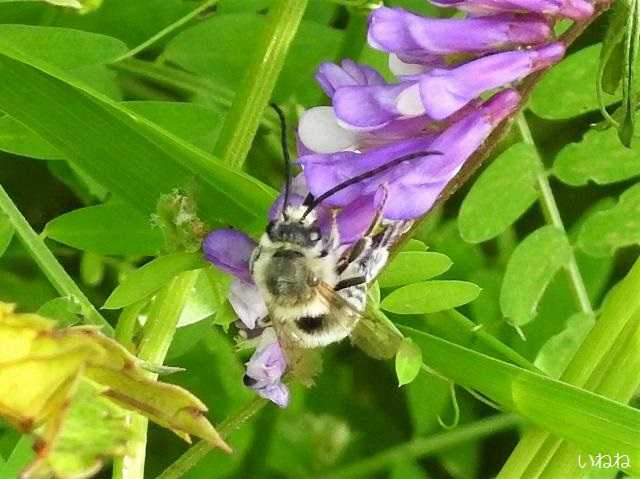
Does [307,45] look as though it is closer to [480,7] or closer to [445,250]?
[445,250]

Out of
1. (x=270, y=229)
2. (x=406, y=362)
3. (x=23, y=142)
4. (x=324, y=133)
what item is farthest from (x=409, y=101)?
(x=23, y=142)

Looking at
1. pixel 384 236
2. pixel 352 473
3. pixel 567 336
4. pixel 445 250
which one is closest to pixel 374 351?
pixel 384 236

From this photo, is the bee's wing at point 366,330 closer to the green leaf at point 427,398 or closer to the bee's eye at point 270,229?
the bee's eye at point 270,229

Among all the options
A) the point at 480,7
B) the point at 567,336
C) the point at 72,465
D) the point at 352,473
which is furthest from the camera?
the point at 352,473

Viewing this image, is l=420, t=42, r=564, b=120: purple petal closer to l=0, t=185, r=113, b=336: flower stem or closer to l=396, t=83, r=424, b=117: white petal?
l=396, t=83, r=424, b=117: white petal

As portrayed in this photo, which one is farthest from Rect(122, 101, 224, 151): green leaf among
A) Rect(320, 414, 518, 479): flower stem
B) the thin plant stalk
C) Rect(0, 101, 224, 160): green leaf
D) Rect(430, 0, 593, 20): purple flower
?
Rect(320, 414, 518, 479): flower stem

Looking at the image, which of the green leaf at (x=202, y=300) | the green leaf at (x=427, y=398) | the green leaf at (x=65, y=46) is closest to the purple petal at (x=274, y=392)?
the green leaf at (x=202, y=300)

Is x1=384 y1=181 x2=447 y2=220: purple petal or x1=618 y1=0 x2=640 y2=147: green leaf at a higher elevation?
x1=618 y1=0 x2=640 y2=147: green leaf
